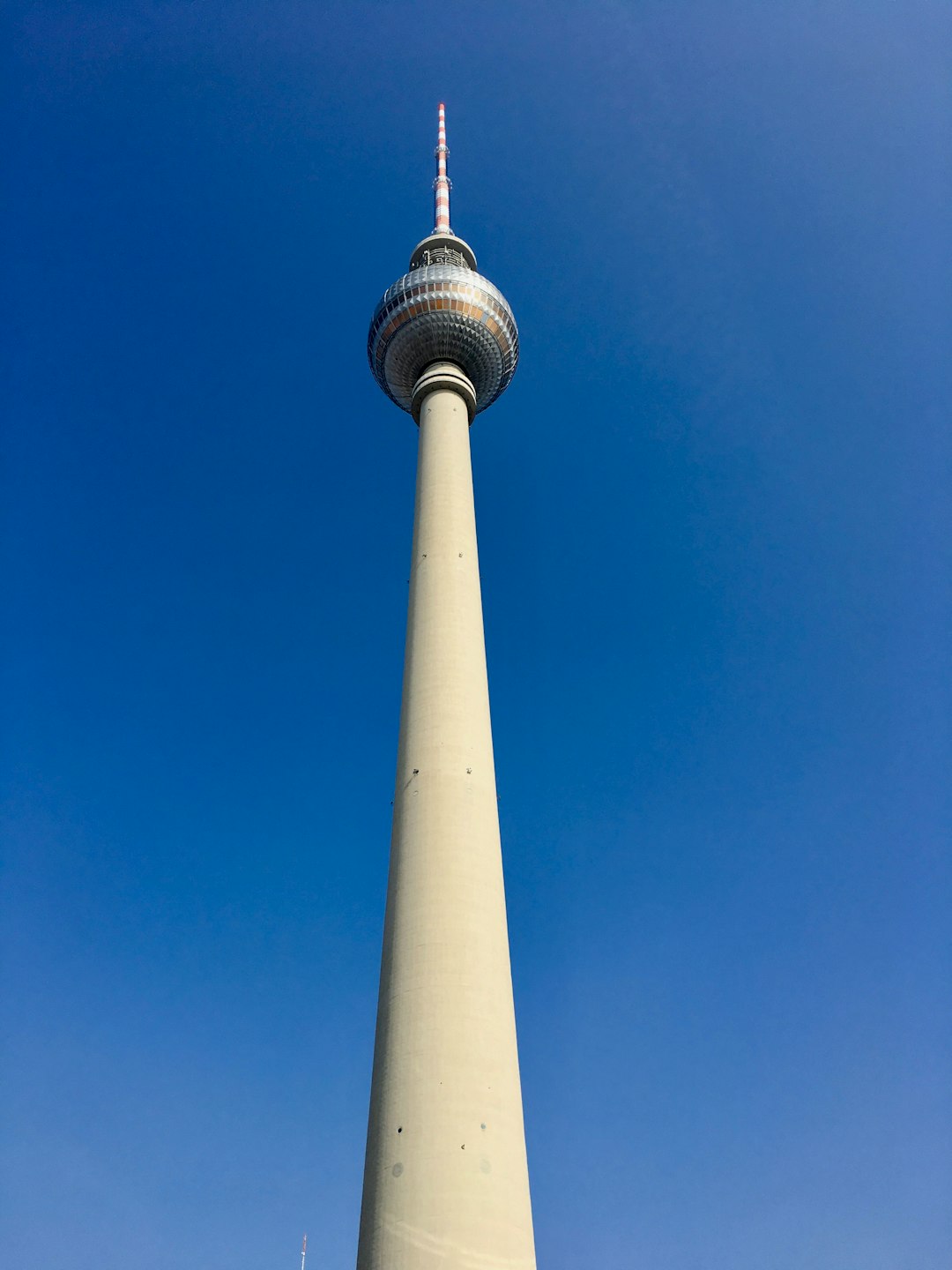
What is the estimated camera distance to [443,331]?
179 ft

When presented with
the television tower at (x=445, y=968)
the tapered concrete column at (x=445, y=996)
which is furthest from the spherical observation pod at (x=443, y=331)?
the tapered concrete column at (x=445, y=996)

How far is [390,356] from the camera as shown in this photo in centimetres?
5631

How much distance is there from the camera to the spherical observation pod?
54.7 meters

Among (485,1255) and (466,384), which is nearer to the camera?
(485,1255)

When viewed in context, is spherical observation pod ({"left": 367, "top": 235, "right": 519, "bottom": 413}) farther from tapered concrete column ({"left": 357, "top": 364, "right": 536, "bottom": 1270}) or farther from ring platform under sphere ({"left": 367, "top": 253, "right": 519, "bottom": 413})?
tapered concrete column ({"left": 357, "top": 364, "right": 536, "bottom": 1270})

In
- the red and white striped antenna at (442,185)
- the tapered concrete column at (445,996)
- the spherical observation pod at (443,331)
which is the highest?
the red and white striped antenna at (442,185)

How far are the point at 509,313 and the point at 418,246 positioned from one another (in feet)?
27.3

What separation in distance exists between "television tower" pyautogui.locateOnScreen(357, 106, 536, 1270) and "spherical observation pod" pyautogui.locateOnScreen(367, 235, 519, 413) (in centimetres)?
801

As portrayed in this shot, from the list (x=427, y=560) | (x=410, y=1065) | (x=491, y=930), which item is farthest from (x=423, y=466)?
(x=410, y=1065)

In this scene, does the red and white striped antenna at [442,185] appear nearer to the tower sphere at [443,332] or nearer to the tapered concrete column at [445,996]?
the tower sphere at [443,332]

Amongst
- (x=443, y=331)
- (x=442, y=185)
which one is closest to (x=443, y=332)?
(x=443, y=331)

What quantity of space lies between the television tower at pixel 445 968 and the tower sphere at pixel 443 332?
8001 millimetres

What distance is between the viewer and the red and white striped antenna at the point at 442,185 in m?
64.2

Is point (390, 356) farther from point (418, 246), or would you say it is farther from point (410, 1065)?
point (410, 1065)
